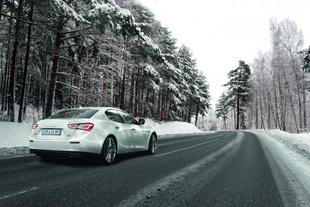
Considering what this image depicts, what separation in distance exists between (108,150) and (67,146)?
1.13 m

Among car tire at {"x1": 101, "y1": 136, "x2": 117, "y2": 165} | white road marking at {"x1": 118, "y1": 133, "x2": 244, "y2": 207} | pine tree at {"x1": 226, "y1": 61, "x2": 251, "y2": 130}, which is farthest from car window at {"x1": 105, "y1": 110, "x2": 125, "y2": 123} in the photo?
pine tree at {"x1": 226, "y1": 61, "x2": 251, "y2": 130}

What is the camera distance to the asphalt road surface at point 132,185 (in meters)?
4.00

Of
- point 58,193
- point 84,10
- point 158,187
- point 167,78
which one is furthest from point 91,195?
point 167,78

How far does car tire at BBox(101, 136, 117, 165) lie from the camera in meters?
7.10

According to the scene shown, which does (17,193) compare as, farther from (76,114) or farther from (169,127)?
(169,127)

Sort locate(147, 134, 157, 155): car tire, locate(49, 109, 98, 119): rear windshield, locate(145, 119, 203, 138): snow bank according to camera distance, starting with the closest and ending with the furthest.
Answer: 1. locate(49, 109, 98, 119): rear windshield
2. locate(147, 134, 157, 155): car tire
3. locate(145, 119, 203, 138): snow bank

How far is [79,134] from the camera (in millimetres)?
6684

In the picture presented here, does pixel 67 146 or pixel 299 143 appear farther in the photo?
pixel 299 143

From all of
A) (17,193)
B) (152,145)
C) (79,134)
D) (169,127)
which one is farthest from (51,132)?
(169,127)

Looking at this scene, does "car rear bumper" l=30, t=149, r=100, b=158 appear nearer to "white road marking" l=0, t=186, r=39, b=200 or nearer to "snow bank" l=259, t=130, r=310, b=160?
"white road marking" l=0, t=186, r=39, b=200

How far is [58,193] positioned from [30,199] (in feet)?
1.47

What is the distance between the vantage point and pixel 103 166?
23.0 ft

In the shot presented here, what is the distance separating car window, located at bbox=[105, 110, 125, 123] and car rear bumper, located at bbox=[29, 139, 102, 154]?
119 cm

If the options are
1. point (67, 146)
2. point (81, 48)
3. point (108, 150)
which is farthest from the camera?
point (81, 48)
